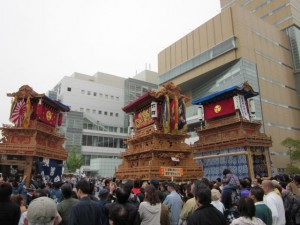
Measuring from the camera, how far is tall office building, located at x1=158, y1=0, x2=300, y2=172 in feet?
162

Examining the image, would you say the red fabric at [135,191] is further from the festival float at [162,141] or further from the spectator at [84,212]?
the festival float at [162,141]

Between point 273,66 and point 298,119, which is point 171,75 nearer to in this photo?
point 273,66

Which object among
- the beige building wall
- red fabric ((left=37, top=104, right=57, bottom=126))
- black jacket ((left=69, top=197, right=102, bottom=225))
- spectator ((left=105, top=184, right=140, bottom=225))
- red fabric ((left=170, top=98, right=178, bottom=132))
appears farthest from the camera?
the beige building wall

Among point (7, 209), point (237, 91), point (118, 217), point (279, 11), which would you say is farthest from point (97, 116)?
point (118, 217)

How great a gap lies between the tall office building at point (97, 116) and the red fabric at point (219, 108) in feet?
112

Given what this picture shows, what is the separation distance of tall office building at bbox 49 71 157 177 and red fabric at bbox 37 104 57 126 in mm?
29908

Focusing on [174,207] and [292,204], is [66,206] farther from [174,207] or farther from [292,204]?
[292,204]

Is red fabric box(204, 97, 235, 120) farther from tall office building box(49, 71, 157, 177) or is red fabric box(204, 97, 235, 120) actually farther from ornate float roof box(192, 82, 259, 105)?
tall office building box(49, 71, 157, 177)

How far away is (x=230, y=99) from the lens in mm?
26703

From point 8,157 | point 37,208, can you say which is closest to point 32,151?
point 8,157

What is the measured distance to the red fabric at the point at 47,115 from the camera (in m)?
25.0

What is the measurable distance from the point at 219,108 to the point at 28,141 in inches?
817

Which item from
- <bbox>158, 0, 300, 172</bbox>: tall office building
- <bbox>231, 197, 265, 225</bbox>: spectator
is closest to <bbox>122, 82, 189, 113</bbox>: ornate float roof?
<bbox>231, 197, 265, 225</bbox>: spectator

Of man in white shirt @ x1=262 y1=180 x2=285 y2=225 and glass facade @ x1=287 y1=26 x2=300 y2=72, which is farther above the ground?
glass facade @ x1=287 y1=26 x2=300 y2=72
